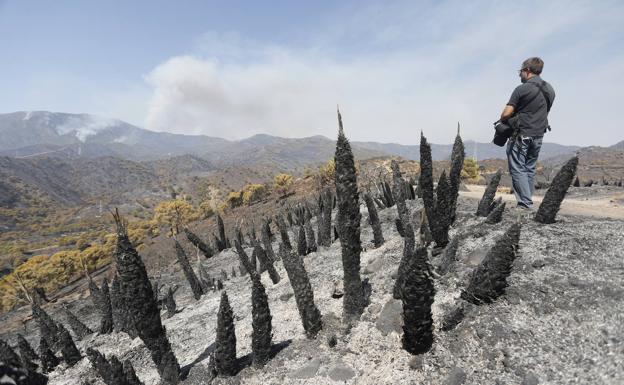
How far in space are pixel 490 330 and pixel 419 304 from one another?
115cm

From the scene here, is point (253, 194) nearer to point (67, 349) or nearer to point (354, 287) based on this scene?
point (67, 349)

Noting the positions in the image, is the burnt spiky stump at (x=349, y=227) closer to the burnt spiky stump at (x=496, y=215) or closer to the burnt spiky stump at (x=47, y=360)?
the burnt spiky stump at (x=496, y=215)

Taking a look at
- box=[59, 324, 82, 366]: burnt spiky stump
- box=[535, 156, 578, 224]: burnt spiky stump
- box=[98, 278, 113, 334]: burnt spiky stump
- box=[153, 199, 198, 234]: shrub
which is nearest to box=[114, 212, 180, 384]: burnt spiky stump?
box=[59, 324, 82, 366]: burnt spiky stump

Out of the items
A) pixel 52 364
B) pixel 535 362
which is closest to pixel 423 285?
pixel 535 362

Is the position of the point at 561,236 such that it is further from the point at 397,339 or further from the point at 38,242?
the point at 38,242

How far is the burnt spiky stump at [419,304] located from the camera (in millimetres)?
5520

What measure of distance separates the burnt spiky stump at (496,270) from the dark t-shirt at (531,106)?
294 centimetres

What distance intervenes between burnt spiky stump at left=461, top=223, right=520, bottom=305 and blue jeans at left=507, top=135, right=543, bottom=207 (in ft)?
8.75

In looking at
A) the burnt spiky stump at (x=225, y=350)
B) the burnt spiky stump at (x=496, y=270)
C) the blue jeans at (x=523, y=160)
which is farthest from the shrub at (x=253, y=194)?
the burnt spiky stump at (x=496, y=270)

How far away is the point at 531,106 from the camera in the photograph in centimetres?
750

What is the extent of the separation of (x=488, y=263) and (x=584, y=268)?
5.30 feet

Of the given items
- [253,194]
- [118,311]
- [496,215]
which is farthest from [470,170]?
[118,311]

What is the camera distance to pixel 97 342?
44.0 ft

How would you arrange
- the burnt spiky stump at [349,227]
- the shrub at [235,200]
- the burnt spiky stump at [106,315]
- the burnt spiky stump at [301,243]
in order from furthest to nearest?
1. the shrub at [235,200]
2. the burnt spiky stump at [301,243]
3. the burnt spiky stump at [106,315]
4. the burnt spiky stump at [349,227]
